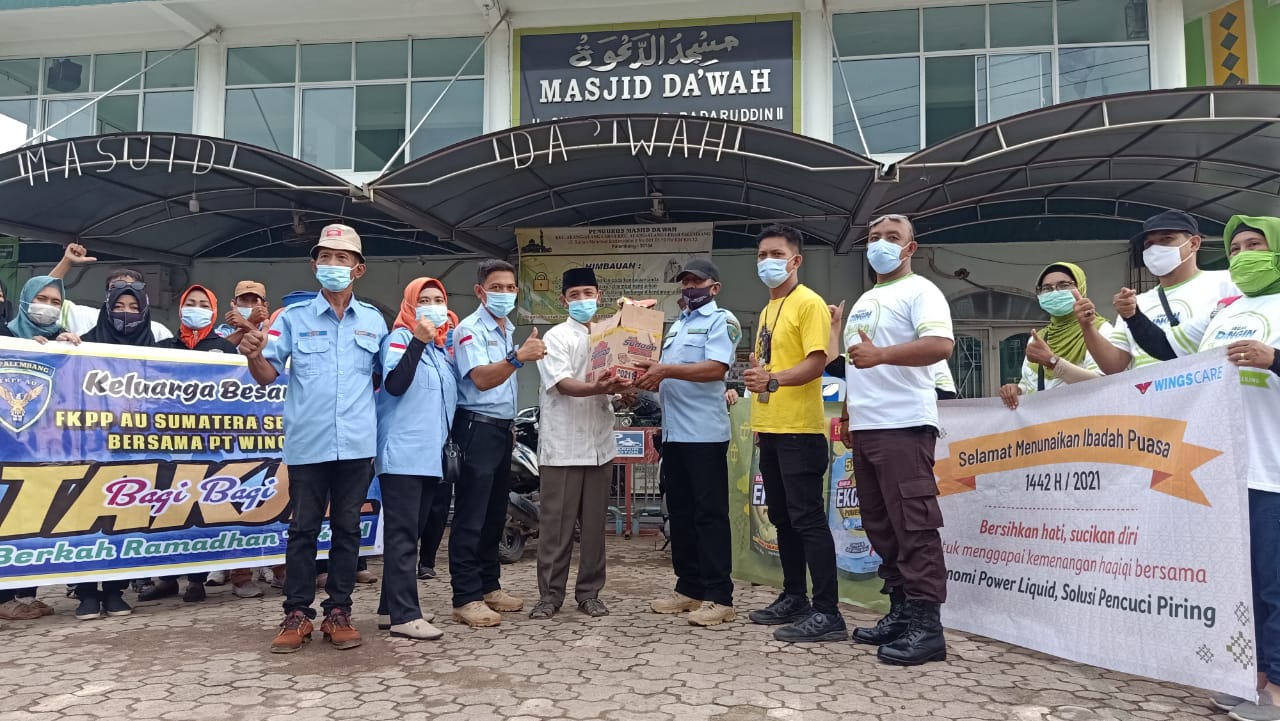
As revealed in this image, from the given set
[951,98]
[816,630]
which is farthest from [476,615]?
[951,98]

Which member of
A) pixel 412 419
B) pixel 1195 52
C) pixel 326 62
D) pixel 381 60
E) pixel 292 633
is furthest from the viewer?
pixel 326 62

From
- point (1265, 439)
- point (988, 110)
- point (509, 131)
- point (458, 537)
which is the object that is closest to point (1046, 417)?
point (1265, 439)

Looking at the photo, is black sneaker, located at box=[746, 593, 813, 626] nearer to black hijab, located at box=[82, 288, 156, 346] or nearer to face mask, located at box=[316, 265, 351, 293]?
face mask, located at box=[316, 265, 351, 293]

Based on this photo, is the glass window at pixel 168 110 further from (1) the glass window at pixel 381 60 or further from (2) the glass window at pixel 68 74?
(1) the glass window at pixel 381 60

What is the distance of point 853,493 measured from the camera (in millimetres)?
4945

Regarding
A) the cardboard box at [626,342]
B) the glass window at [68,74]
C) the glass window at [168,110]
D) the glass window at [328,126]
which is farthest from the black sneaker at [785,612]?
the glass window at [68,74]

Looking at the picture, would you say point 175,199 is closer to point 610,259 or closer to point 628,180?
point 610,259

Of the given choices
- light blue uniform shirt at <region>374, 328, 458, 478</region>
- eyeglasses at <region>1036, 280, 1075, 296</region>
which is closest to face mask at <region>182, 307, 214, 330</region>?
light blue uniform shirt at <region>374, 328, 458, 478</region>

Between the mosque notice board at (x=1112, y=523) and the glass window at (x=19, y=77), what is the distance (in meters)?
16.2

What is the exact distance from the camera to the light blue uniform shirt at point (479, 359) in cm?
448

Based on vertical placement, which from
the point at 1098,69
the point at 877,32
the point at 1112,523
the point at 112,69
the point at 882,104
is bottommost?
the point at 1112,523

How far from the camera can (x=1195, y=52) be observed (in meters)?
12.6

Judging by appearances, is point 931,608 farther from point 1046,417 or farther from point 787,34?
point 787,34

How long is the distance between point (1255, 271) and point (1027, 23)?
1065cm
